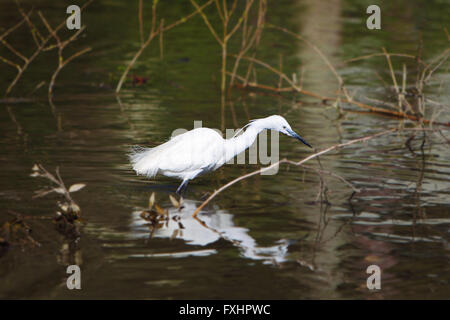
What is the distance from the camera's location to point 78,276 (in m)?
5.97

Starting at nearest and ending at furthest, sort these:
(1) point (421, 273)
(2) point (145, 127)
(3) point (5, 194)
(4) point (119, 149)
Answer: (1) point (421, 273), (3) point (5, 194), (4) point (119, 149), (2) point (145, 127)

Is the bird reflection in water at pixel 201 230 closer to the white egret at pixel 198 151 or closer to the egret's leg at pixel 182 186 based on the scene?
the egret's leg at pixel 182 186

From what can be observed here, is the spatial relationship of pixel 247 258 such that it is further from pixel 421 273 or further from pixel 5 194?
pixel 5 194

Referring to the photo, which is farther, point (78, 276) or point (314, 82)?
point (314, 82)

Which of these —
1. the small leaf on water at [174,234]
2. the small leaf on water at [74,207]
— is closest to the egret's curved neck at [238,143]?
the small leaf on water at [174,234]

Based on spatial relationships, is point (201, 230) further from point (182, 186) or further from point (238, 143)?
point (238, 143)

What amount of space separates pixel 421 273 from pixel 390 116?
7.24 metres

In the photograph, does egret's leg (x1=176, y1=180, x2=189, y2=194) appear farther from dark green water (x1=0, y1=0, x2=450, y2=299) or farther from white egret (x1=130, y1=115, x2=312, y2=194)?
dark green water (x1=0, y1=0, x2=450, y2=299)

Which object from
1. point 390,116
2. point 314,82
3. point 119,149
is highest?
point 314,82

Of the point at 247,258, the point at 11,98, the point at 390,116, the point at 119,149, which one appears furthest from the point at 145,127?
the point at 247,258

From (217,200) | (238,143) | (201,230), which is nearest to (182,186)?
(217,200)

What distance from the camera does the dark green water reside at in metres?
6.04

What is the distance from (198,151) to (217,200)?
59cm

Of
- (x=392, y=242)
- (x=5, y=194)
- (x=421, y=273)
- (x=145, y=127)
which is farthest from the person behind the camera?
(x=145, y=127)
